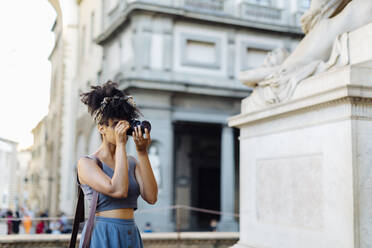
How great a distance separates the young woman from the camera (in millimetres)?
2766

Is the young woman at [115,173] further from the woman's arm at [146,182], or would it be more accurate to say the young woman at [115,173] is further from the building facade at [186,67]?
the building facade at [186,67]

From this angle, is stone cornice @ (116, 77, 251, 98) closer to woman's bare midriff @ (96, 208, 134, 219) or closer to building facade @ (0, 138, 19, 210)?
building facade @ (0, 138, 19, 210)

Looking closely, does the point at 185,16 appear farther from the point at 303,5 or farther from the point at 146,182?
the point at 146,182

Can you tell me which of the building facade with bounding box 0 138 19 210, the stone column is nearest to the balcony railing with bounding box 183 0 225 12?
the stone column

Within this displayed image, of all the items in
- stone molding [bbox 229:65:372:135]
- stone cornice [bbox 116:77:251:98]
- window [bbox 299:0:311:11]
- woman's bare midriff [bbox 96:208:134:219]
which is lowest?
woman's bare midriff [bbox 96:208:134:219]

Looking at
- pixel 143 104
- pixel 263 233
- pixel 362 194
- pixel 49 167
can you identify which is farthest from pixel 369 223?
pixel 49 167

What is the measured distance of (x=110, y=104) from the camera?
2926mm

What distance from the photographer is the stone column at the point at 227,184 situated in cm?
2081

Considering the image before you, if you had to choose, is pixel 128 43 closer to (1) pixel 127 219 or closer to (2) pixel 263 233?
(2) pixel 263 233

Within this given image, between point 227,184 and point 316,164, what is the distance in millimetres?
17006

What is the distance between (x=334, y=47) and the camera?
4.72 m

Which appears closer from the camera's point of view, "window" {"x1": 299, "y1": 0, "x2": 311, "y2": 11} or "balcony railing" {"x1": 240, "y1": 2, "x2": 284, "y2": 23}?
"balcony railing" {"x1": 240, "y1": 2, "x2": 284, "y2": 23}

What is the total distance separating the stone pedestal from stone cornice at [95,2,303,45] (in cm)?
1482

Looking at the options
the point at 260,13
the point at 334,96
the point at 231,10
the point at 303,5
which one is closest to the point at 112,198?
the point at 334,96
